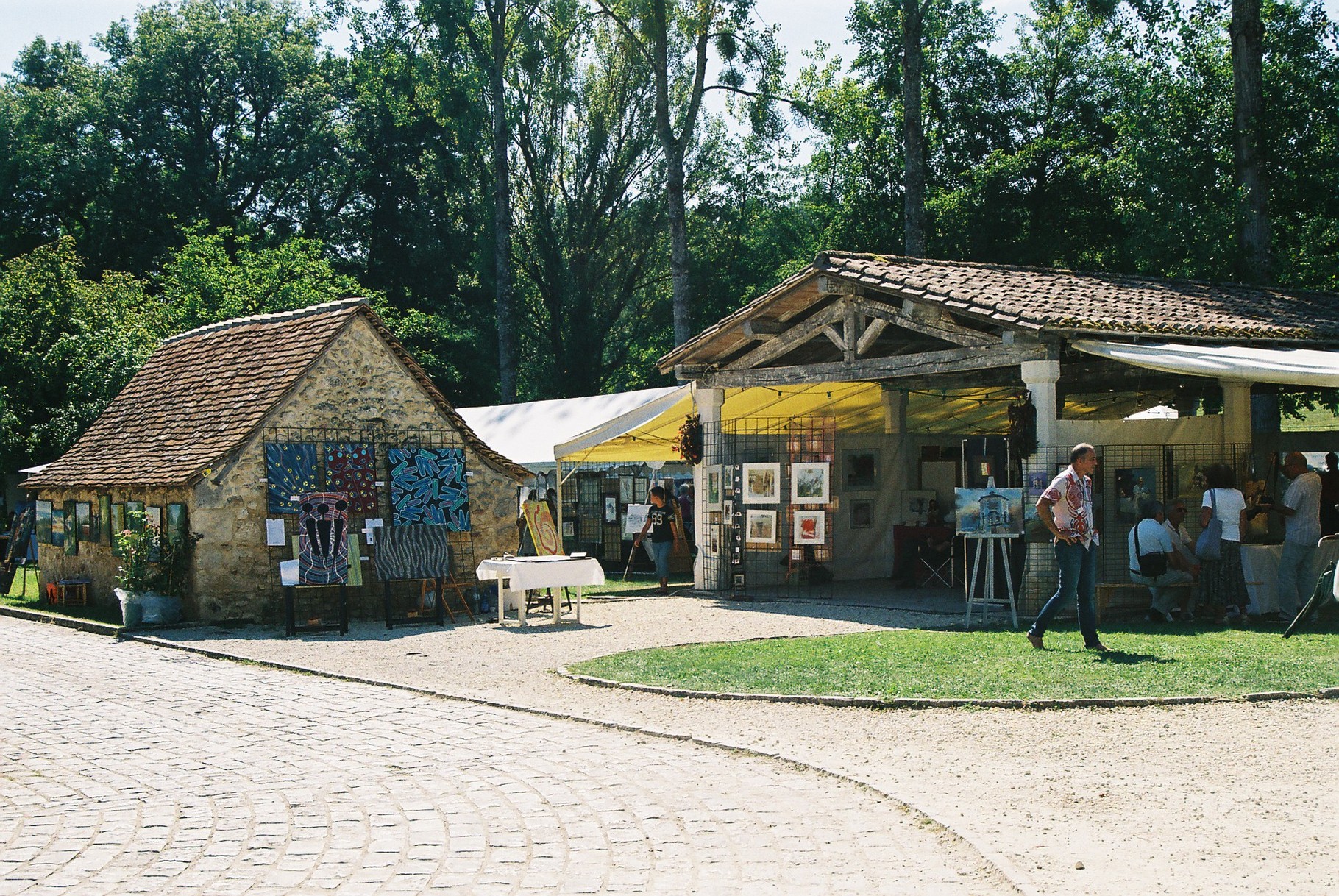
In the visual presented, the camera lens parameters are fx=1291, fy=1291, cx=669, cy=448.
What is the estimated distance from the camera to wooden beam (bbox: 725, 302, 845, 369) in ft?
57.7

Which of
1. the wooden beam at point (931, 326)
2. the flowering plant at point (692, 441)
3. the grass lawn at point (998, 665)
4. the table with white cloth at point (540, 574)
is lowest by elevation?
the grass lawn at point (998, 665)

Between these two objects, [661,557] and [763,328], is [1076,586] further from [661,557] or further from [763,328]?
[661,557]

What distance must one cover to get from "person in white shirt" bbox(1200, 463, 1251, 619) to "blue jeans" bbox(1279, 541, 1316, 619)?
419 mm

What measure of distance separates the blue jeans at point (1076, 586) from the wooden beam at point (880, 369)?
156 inches

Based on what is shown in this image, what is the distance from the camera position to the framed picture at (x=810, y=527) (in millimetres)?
17359

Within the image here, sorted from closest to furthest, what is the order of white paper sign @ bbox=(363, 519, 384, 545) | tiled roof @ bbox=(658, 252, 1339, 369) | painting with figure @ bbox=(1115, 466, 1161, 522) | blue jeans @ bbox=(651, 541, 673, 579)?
→ 1. tiled roof @ bbox=(658, 252, 1339, 369)
2. painting with figure @ bbox=(1115, 466, 1161, 522)
3. white paper sign @ bbox=(363, 519, 384, 545)
4. blue jeans @ bbox=(651, 541, 673, 579)

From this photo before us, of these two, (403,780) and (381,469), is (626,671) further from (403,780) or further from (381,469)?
(381,469)

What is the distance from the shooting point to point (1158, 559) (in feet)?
44.1

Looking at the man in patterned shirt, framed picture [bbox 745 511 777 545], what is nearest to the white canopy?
framed picture [bbox 745 511 777 545]

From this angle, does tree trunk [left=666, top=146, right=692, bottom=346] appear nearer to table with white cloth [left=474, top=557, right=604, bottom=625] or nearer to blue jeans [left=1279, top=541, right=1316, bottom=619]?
table with white cloth [left=474, top=557, right=604, bottom=625]

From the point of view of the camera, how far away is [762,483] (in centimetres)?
1798

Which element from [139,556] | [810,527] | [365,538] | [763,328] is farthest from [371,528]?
[763,328]

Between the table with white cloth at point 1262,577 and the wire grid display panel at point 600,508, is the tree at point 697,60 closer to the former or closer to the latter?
the wire grid display panel at point 600,508

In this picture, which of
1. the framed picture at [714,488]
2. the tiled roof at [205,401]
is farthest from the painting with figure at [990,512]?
the tiled roof at [205,401]
